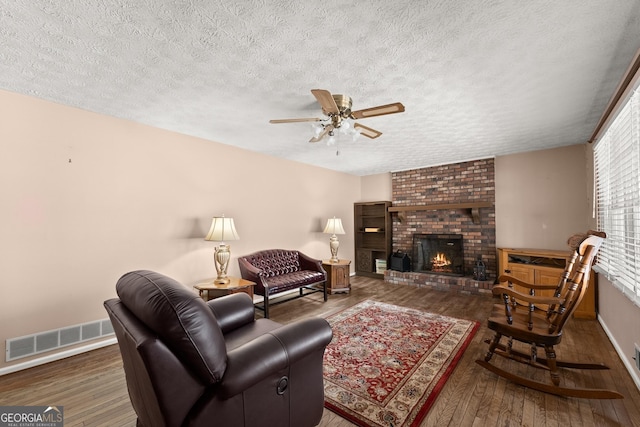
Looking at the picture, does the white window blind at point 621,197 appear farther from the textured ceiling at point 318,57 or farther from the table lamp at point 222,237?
the table lamp at point 222,237

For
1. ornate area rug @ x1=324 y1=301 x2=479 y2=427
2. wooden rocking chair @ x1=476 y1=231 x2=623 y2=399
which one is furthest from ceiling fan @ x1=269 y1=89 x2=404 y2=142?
ornate area rug @ x1=324 y1=301 x2=479 y2=427

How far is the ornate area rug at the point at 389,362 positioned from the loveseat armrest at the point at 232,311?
2.73 feet

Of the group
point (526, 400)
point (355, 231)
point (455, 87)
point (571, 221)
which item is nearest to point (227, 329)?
point (526, 400)

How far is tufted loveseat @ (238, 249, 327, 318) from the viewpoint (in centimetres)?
372

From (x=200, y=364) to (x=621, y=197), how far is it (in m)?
3.64

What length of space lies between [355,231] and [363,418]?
15.8ft

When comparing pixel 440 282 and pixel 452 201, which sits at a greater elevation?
pixel 452 201

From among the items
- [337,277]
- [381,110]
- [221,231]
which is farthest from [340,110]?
[337,277]

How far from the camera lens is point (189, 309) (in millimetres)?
1212

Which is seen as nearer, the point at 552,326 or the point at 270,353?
the point at 270,353

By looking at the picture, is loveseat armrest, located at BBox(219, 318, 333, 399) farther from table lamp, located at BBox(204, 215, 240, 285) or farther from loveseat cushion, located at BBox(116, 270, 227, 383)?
table lamp, located at BBox(204, 215, 240, 285)

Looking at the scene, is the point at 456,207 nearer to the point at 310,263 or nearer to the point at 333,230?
the point at 333,230

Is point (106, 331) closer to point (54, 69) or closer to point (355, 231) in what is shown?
point (54, 69)

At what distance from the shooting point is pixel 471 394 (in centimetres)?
202
